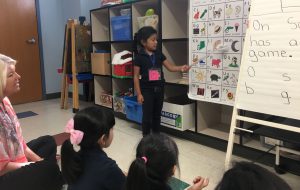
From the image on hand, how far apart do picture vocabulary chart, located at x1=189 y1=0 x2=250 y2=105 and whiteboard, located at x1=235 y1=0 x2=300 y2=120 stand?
424mm

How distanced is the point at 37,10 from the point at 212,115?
3506 millimetres

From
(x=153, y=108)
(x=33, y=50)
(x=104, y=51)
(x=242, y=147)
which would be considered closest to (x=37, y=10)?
(x=33, y=50)

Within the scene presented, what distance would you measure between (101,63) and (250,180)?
3388 millimetres

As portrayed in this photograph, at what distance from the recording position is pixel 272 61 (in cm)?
174

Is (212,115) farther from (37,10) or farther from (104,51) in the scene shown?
(37,10)

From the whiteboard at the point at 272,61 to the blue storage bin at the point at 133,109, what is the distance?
1.42 meters

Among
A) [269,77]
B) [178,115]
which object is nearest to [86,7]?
[178,115]

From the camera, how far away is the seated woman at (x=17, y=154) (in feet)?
3.43

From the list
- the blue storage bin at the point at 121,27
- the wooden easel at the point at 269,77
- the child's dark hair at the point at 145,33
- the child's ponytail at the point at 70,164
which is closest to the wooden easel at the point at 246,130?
the wooden easel at the point at 269,77

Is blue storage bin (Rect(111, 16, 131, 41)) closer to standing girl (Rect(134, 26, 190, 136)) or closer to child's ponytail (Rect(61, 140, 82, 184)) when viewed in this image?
standing girl (Rect(134, 26, 190, 136))

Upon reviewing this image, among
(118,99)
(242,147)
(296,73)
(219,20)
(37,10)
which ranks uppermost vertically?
(37,10)

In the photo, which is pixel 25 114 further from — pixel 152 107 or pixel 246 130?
pixel 246 130

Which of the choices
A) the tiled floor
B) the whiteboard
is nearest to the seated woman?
the tiled floor

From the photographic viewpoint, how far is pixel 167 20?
2.96 m
